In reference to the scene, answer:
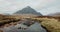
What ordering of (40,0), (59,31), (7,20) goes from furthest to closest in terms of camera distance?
(40,0), (7,20), (59,31)

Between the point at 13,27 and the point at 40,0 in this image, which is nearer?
the point at 13,27

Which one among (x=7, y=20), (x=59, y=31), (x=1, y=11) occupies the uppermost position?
(x=1, y=11)

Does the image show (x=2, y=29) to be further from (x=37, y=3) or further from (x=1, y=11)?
(x=37, y=3)

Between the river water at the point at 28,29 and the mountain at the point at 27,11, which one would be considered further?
the mountain at the point at 27,11

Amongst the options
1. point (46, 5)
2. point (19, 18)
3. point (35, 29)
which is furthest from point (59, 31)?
point (19, 18)

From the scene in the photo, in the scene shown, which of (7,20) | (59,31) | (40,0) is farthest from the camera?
(40,0)

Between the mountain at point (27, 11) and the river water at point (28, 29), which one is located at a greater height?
the mountain at point (27, 11)

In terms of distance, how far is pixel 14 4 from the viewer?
2.47m

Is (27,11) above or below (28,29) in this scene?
above

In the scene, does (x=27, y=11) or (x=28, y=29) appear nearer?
(x=28, y=29)

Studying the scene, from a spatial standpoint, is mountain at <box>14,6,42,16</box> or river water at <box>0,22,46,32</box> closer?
river water at <box>0,22,46,32</box>

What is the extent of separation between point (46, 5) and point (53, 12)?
18 cm

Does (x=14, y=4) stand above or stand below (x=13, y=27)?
above

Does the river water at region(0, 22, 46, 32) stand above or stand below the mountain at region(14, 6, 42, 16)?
below
